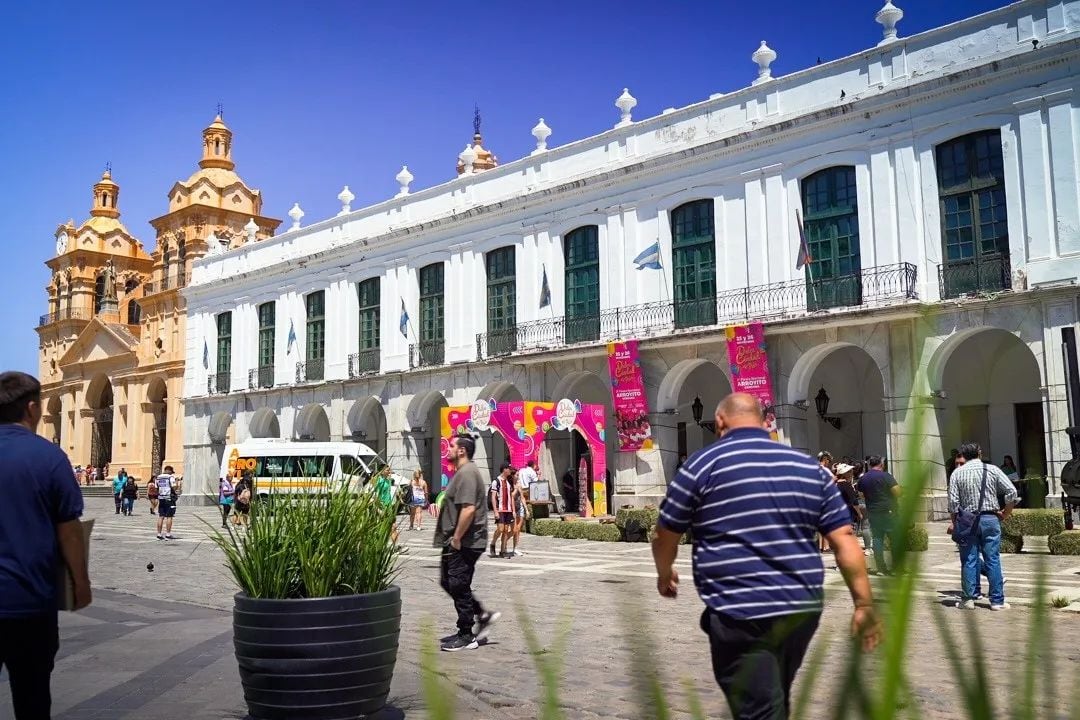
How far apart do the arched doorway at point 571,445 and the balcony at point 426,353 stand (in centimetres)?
450

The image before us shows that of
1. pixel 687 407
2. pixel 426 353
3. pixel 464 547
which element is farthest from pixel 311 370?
pixel 464 547

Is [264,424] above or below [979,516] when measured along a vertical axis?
above

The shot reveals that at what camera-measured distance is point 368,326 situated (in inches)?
1352

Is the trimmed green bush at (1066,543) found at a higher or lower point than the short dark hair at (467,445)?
lower

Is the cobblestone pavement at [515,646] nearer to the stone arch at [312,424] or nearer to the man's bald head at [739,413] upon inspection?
the man's bald head at [739,413]

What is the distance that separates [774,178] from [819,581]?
830 inches

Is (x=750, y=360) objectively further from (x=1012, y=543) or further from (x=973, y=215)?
(x=1012, y=543)

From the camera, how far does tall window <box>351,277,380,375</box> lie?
3409cm

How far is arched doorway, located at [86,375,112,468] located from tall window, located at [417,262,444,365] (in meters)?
31.5

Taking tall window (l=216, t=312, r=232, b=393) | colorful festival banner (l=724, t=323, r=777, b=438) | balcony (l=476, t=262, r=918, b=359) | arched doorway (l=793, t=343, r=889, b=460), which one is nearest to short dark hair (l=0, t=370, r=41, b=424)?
balcony (l=476, t=262, r=918, b=359)

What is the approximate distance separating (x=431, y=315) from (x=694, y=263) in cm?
1002

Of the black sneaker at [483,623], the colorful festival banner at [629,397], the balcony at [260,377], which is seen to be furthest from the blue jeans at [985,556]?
the balcony at [260,377]

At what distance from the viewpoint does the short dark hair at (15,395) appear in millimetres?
4531

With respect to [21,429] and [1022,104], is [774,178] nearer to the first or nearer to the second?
[1022,104]
